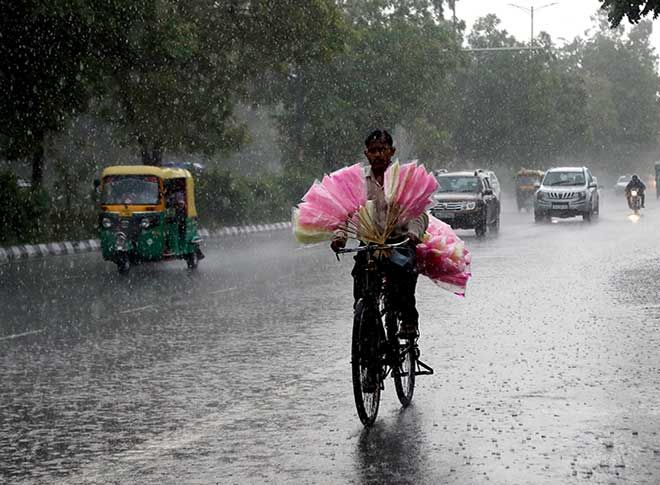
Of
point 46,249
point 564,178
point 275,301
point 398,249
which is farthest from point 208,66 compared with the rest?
point 398,249

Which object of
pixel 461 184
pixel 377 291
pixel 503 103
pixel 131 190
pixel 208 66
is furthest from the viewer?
pixel 503 103

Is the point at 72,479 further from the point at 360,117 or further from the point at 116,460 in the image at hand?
the point at 360,117

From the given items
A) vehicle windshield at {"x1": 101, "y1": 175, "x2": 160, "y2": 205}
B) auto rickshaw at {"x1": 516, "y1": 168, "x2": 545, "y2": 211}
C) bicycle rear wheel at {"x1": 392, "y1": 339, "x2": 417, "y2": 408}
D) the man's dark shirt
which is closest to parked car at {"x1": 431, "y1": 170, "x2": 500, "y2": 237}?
vehicle windshield at {"x1": 101, "y1": 175, "x2": 160, "y2": 205}

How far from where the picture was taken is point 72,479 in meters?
6.77

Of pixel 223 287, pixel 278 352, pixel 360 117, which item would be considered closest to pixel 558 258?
pixel 223 287

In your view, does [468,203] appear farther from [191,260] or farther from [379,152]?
[379,152]

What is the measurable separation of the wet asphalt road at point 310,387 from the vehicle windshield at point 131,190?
4.04 m

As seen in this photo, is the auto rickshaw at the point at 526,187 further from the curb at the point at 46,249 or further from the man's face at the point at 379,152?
the man's face at the point at 379,152

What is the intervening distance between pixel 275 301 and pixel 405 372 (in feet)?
27.2

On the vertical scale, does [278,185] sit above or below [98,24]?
below

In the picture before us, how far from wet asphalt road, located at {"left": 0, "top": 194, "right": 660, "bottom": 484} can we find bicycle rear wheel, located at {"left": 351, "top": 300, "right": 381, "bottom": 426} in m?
0.16

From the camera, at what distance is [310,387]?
977 cm

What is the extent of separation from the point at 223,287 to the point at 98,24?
30.0ft

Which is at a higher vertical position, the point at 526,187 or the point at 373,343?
the point at 373,343
